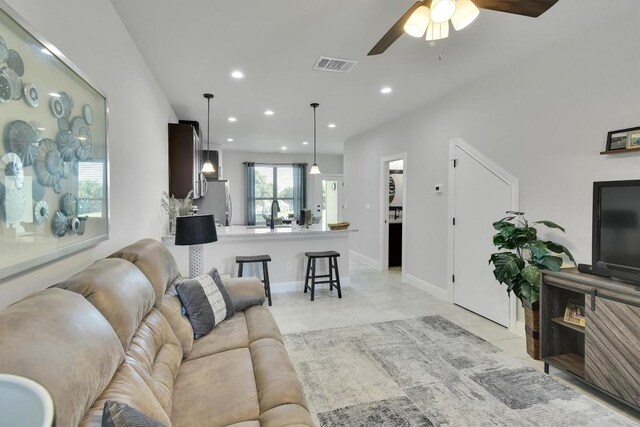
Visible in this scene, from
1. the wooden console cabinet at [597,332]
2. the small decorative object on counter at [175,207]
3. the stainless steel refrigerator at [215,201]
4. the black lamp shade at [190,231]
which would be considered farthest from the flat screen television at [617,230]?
the stainless steel refrigerator at [215,201]

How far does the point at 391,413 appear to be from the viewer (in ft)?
6.68

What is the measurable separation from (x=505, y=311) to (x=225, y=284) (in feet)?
9.34

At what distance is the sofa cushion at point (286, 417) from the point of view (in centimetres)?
127

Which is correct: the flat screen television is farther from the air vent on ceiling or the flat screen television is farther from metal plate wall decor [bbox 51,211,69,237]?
metal plate wall decor [bbox 51,211,69,237]

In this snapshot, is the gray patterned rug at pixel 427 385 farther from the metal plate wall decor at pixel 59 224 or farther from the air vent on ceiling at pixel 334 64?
the air vent on ceiling at pixel 334 64

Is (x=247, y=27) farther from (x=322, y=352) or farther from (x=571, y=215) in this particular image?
(x=571, y=215)

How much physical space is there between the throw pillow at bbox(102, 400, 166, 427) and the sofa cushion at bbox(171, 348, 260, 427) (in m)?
0.52

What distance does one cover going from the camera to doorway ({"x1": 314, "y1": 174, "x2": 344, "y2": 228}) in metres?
9.74

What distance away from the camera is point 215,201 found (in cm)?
661

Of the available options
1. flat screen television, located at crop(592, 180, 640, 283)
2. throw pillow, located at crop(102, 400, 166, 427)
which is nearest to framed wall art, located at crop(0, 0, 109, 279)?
throw pillow, located at crop(102, 400, 166, 427)

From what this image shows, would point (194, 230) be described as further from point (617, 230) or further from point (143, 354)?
point (617, 230)

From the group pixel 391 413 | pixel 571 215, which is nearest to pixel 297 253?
pixel 391 413

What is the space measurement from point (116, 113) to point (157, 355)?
1725mm

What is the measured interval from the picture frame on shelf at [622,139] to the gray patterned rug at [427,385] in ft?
5.87
